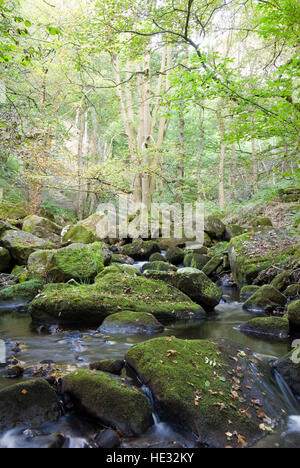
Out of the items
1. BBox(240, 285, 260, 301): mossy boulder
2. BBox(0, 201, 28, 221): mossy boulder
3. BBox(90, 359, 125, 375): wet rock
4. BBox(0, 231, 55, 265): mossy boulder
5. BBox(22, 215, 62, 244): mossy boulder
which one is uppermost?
BBox(0, 201, 28, 221): mossy boulder

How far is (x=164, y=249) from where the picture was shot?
13938mm

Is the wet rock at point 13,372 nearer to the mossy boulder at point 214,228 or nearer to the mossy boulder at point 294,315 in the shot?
the mossy boulder at point 294,315

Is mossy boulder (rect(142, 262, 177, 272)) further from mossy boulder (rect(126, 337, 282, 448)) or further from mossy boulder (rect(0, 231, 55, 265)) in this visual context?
mossy boulder (rect(126, 337, 282, 448))

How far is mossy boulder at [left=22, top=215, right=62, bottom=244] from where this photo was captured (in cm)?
1312

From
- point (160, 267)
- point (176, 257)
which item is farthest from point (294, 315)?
point (176, 257)

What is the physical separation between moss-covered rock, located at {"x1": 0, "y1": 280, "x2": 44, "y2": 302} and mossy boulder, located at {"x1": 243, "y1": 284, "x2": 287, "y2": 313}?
5.31 meters

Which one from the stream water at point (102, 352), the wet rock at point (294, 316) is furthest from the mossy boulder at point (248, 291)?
the wet rock at point (294, 316)

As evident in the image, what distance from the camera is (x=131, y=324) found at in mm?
5520

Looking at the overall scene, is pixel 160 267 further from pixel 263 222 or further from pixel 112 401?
pixel 112 401

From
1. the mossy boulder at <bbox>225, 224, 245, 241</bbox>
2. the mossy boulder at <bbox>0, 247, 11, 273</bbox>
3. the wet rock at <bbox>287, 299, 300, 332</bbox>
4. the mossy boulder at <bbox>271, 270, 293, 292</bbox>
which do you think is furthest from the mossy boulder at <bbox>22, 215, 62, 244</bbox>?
the wet rock at <bbox>287, 299, 300, 332</bbox>

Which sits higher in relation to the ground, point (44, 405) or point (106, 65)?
point (106, 65)

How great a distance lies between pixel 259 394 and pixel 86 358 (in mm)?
2363
